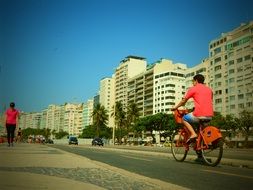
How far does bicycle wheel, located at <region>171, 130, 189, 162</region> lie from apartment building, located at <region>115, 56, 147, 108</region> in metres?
171

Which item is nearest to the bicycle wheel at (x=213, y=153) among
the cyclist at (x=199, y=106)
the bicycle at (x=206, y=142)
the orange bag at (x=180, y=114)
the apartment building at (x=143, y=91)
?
the bicycle at (x=206, y=142)

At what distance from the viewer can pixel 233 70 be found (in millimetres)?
102688

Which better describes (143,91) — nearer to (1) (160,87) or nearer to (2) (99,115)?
(1) (160,87)

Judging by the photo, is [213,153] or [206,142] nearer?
[206,142]

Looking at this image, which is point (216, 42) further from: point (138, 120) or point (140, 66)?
point (140, 66)

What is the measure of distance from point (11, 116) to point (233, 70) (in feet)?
308

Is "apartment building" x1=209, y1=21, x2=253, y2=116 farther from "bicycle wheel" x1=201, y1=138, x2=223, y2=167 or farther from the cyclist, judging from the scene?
"bicycle wheel" x1=201, y1=138, x2=223, y2=167

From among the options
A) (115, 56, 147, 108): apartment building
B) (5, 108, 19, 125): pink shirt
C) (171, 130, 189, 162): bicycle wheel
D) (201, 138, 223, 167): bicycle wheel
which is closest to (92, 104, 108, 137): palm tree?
(115, 56, 147, 108): apartment building

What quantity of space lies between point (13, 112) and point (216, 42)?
104 m

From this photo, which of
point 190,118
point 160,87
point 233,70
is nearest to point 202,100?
point 190,118

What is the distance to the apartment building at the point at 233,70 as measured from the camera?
96312mm

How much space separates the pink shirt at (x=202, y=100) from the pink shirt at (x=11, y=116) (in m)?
8.93

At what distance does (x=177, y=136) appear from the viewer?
10.7 metres

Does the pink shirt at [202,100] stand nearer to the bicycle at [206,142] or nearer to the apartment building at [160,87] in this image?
the bicycle at [206,142]
